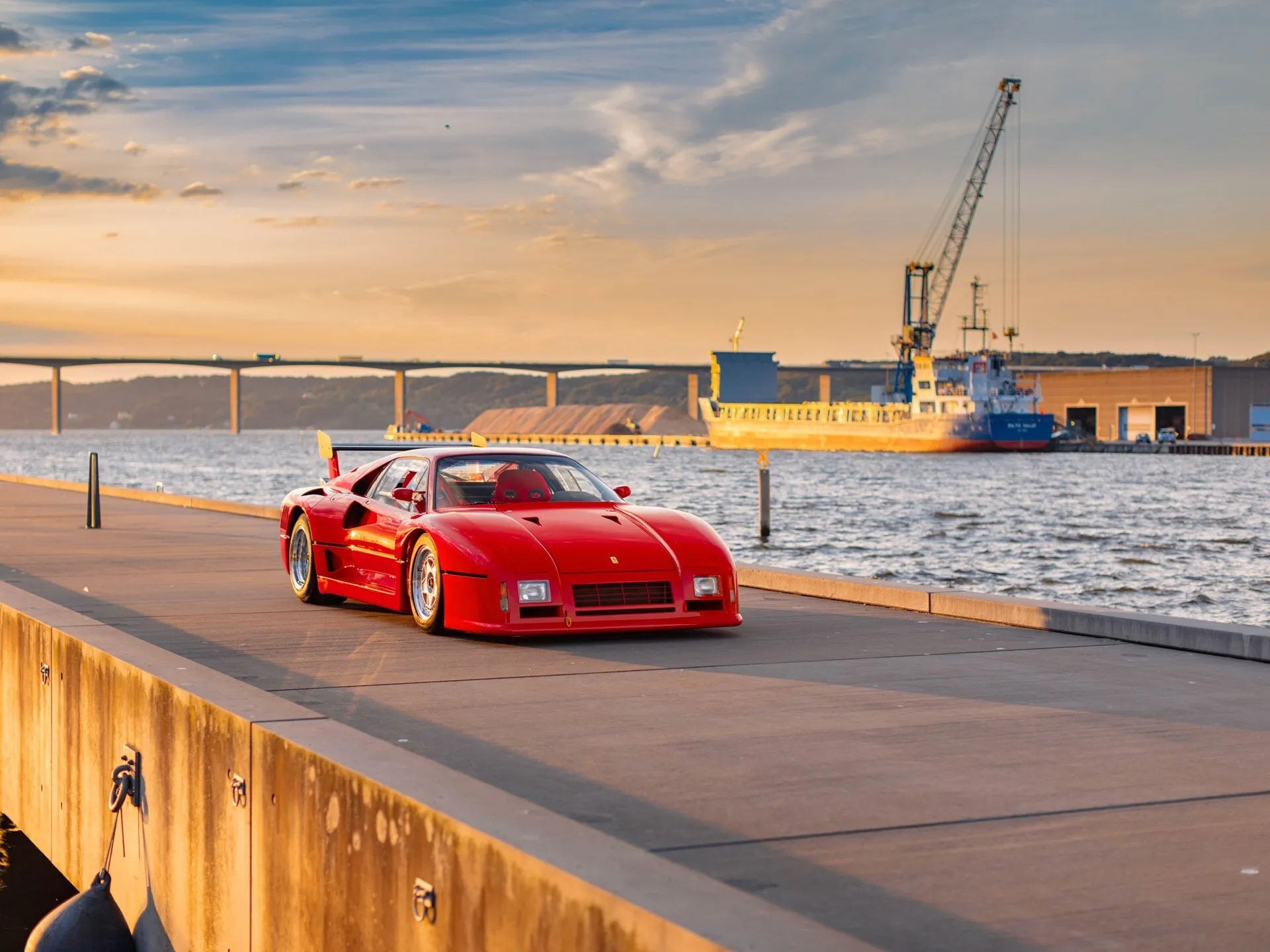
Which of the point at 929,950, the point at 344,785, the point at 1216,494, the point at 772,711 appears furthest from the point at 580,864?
the point at 1216,494

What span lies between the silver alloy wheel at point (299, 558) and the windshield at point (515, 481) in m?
1.48

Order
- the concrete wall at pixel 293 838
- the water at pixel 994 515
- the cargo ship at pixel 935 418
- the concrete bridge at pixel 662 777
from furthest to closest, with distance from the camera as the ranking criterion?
the cargo ship at pixel 935 418 < the water at pixel 994 515 < the concrete bridge at pixel 662 777 < the concrete wall at pixel 293 838

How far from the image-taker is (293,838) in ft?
17.8

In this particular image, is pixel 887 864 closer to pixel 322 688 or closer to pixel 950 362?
pixel 322 688

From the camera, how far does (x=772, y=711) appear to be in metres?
7.14

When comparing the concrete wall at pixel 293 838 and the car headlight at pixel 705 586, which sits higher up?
the car headlight at pixel 705 586

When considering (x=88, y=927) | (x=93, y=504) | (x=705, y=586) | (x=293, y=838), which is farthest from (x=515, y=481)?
(x=93, y=504)

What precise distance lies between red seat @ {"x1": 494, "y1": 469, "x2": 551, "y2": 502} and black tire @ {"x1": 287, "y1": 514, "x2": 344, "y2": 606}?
1639mm

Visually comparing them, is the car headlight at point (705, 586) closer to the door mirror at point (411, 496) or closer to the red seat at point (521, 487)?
the red seat at point (521, 487)

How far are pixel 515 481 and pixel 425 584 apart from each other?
3.67 feet

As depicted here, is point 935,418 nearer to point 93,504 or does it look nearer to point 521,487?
point 93,504

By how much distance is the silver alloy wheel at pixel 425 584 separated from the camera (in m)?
9.92

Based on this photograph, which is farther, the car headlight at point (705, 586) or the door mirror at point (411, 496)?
the door mirror at point (411, 496)

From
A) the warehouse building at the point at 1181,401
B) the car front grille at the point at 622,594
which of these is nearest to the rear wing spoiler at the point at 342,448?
the car front grille at the point at 622,594
